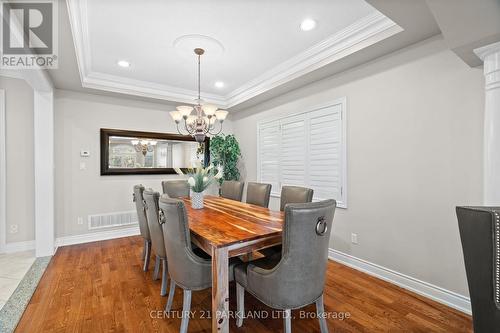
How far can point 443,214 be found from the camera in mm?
2188

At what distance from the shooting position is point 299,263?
57.7 inches

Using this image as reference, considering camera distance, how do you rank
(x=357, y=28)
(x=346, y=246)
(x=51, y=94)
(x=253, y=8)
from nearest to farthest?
(x=253, y=8) < (x=357, y=28) < (x=346, y=246) < (x=51, y=94)

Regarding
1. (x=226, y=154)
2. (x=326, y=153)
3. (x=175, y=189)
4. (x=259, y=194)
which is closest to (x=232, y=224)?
(x=259, y=194)

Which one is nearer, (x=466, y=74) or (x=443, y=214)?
(x=466, y=74)

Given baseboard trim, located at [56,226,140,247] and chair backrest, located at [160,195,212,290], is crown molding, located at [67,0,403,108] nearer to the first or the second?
chair backrest, located at [160,195,212,290]

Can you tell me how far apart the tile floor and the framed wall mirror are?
4.95 feet

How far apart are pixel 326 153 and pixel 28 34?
11.1 feet

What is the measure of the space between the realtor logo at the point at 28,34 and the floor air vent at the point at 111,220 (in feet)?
7.89

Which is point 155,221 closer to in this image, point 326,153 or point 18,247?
point 326,153

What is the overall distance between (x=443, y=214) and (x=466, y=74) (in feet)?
4.09

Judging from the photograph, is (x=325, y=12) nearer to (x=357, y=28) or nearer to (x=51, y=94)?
(x=357, y=28)

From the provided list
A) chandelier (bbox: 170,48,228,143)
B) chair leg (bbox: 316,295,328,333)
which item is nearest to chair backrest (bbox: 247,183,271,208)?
chandelier (bbox: 170,48,228,143)

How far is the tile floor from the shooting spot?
93.8 inches

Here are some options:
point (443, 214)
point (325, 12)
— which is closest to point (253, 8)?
point (325, 12)
